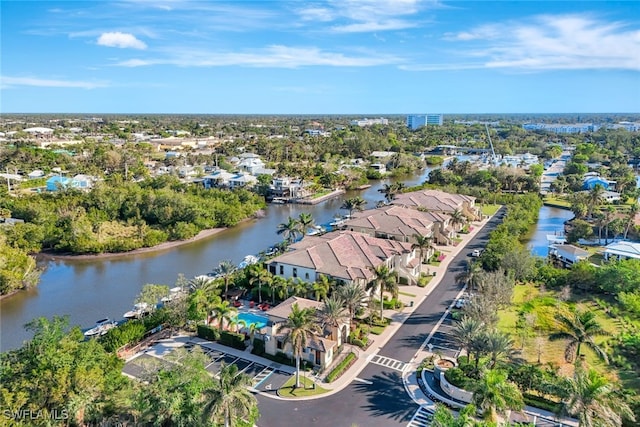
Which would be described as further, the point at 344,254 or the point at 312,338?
the point at 344,254

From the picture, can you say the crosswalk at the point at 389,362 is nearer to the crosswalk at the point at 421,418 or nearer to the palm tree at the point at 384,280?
the crosswalk at the point at 421,418

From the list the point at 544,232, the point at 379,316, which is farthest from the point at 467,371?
the point at 544,232

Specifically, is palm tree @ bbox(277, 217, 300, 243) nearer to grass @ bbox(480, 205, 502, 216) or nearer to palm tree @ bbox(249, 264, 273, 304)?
palm tree @ bbox(249, 264, 273, 304)

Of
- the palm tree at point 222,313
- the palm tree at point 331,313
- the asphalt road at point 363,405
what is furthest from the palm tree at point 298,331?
→ the palm tree at point 222,313

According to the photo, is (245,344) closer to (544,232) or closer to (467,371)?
(467,371)

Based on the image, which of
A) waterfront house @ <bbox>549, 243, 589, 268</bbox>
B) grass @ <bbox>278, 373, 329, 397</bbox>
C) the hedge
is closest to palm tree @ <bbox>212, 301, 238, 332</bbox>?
grass @ <bbox>278, 373, 329, 397</bbox>

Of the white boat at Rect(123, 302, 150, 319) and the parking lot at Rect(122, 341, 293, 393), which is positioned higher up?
the white boat at Rect(123, 302, 150, 319)

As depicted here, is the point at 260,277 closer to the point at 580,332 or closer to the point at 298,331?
the point at 298,331

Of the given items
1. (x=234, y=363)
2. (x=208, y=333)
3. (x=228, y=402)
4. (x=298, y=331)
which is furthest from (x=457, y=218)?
(x=228, y=402)
